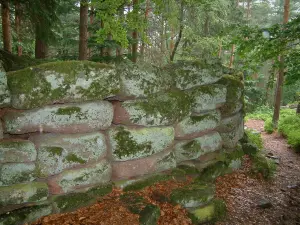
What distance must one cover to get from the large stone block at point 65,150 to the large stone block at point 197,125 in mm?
1946

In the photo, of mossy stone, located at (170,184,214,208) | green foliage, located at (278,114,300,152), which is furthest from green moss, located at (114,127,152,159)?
green foliage, located at (278,114,300,152)

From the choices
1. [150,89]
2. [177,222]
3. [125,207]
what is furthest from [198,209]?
[150,89]

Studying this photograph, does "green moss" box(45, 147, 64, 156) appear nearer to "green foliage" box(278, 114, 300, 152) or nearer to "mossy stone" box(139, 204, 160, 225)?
"mossy stone" box(139, 204, 160, 225)

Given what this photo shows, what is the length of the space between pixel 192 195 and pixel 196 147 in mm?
1328

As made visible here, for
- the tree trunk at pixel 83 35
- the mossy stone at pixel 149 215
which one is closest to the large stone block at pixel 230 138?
the mossy stone at pixel 149 215

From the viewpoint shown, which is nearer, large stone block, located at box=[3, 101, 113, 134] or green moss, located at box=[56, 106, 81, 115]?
large stone block, located at box=[3, 101, 113, 134]

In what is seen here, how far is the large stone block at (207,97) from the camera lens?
19.3 feet

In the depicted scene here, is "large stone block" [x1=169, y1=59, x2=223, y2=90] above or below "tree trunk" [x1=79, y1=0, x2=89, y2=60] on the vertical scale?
below

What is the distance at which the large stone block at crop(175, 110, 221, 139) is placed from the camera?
560 cm

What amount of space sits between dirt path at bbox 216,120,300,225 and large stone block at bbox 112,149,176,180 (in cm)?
152

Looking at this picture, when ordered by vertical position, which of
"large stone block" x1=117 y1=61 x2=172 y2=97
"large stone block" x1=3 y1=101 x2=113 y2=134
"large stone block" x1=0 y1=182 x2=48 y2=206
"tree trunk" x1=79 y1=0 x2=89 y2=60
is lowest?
"large stone block" x1=0 y1=182 x2=48 y2=206

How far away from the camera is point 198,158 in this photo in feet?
20.0

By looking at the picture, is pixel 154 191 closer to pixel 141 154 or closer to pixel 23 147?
pixel 141 154

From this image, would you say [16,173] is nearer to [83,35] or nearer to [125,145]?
[125,145]
